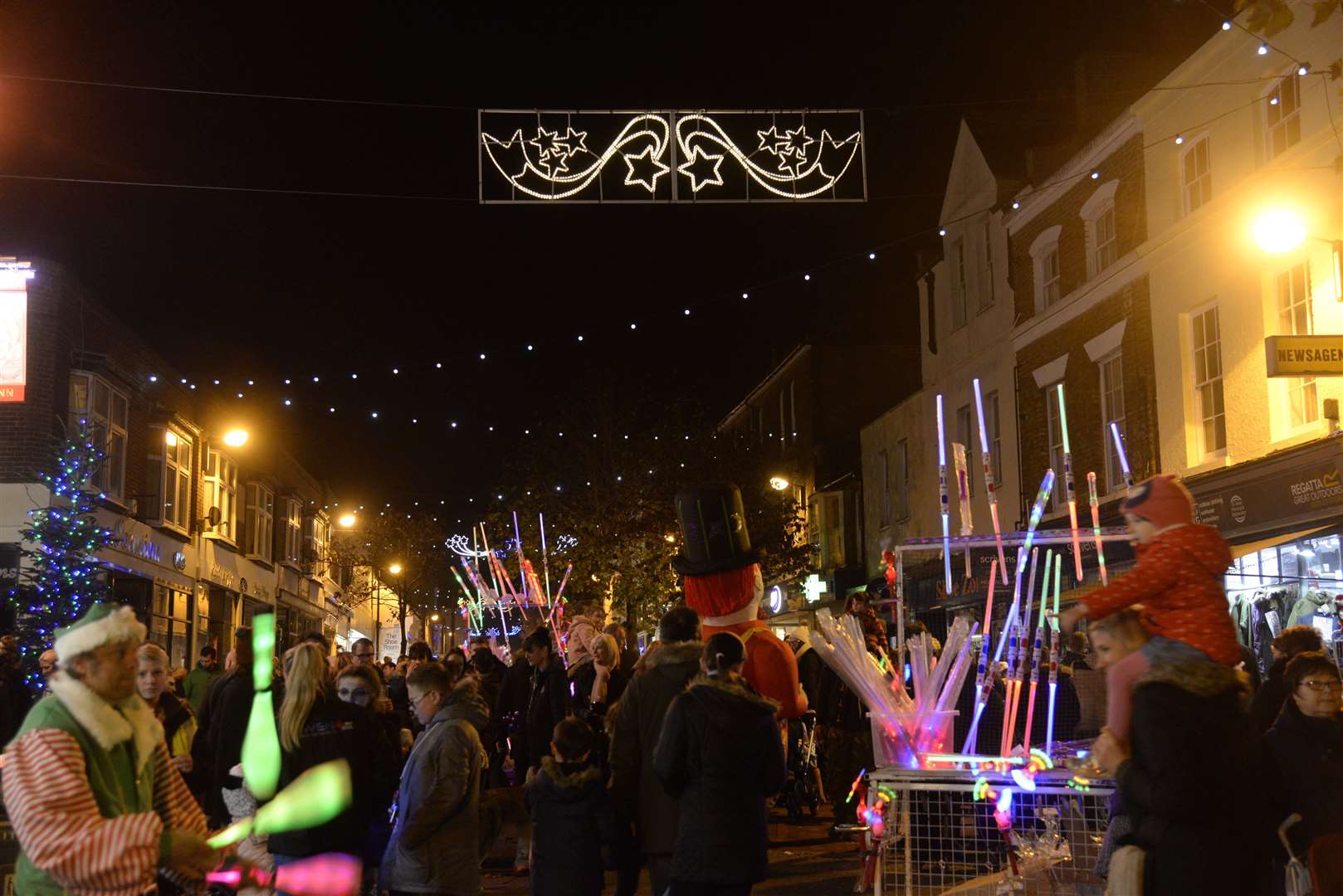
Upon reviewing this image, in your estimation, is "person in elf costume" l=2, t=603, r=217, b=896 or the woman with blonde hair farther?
the woman with blonde hair

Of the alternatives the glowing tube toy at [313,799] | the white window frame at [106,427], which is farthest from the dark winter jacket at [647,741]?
the white window frame at [106,427]

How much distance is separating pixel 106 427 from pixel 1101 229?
52.8 ft

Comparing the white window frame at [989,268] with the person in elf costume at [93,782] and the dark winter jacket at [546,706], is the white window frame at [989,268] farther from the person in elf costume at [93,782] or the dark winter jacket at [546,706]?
the person in elf costume at [93,782]

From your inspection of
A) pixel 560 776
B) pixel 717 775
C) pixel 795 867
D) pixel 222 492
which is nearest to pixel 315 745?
pixel 560 776

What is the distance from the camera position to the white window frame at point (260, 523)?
36375 millimetres

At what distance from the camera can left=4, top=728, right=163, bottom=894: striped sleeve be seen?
4184 mm

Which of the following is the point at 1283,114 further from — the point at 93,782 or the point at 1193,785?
the point at 93,782

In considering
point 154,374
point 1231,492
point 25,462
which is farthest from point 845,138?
point 154,374

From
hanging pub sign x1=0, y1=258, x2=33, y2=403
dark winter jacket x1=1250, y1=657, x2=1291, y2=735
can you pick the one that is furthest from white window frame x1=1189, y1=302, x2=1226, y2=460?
hanging pub sign x1=0, y1=258, x2=33, y2=403

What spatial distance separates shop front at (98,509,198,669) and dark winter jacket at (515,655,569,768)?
1334 cm

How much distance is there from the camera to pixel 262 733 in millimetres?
7375

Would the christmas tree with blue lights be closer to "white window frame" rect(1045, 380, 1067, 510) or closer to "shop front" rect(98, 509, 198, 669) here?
"shop front" rect(98, 509, 198, 669)

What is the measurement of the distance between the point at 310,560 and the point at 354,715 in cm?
4163

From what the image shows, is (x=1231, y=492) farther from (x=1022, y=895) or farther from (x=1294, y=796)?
(x=1294, y=796)
